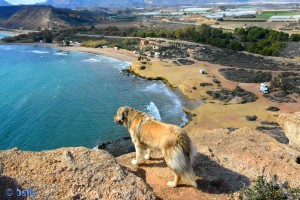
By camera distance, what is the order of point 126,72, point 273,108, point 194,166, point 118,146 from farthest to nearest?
point 126,72
point 273,108
point 118,146
point 194,166

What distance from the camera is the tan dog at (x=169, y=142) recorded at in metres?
9.93

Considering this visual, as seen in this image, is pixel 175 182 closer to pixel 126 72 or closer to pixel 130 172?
pixel 130 172

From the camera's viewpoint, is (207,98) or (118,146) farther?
(207,98)

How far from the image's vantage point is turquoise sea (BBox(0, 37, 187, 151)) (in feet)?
124

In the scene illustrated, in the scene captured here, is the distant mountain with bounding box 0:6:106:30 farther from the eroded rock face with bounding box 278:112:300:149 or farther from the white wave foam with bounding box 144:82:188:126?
the eroded rock face with bounding box 278:112:300:149

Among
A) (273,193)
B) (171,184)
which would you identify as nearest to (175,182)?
(171,184)

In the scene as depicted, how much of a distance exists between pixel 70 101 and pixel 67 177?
44324 mm

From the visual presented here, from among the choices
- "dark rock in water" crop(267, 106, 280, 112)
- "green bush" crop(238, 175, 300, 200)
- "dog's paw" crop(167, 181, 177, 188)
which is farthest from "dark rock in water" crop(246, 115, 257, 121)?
"green bush" crop(238, 175, 300, 200)

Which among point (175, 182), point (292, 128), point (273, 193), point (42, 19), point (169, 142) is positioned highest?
point (169, 142)

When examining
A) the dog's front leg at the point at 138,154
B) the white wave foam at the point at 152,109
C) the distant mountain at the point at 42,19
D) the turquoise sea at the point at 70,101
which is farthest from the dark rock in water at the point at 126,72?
the distant mountain at the point at 42,19

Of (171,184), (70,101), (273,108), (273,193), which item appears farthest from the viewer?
(70,101)

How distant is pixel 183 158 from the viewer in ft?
32.6

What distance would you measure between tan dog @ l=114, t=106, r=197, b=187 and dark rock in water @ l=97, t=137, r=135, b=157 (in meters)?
21.4

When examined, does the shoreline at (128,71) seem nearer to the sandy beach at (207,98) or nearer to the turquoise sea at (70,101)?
the sandy beach at (207,98)
